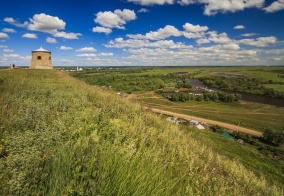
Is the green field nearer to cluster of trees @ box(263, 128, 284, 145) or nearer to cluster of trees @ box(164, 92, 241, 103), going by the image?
cluster of trees @ box(164, 92, 241, 103)

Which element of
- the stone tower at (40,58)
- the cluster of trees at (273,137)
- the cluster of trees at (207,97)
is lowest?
the cluster of trees at (273,137)

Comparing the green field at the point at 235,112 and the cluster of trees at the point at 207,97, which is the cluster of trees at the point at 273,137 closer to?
the green field at the point at 235,112

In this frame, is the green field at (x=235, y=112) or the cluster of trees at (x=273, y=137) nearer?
the cluster of trees at (x=273, y=137)

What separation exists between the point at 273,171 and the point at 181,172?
848 inches

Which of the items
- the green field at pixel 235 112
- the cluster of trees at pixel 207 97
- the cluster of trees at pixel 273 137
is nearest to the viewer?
the cluster of trees at pixel 273 137

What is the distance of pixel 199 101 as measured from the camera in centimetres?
8225

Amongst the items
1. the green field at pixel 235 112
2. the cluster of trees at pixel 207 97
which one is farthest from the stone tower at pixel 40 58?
the cluster of trees at pixel 207 97

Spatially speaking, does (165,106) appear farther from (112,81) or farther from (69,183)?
(69,183)

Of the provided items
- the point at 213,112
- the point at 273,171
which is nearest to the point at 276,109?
the point at 213,112

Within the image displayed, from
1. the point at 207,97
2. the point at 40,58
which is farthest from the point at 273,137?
the point at 40,58

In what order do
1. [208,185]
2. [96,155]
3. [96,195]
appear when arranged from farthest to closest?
[208,185] → [96,155] → [96,195]

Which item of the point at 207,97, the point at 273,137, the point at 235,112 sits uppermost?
the point at 207,97

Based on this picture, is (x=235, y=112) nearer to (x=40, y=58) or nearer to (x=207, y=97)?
(x=207, y=97)

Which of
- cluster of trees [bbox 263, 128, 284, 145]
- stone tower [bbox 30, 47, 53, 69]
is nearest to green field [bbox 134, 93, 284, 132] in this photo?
cluster of trees [bbox 263, 128, 284, 145]
